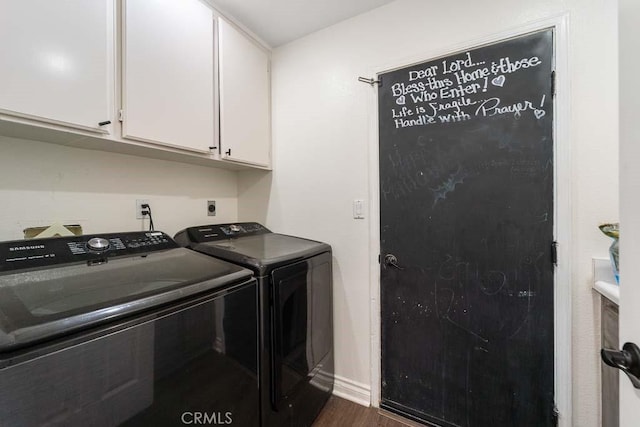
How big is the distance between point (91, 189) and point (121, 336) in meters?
1.07

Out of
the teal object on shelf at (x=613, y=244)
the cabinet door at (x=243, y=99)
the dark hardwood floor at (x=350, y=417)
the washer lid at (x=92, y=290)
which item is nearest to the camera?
the washer lid at (x=92, y=290)

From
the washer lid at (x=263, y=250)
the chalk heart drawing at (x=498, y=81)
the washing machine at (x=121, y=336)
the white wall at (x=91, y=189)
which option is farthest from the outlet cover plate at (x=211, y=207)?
the chalk heart drawing at (x=498, y=81)

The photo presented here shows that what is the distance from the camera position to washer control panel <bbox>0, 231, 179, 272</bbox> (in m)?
0.97

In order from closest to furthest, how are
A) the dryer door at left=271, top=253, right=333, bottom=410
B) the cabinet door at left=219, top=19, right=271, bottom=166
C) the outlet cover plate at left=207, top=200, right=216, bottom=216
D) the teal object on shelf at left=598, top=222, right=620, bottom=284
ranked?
the teal object on shelf at left=598, top=222, right=620, bottom=284 < the dryer door at left=271, top=253, right=333, bottom=410 < the cabinet door at left=219, top=19, right=271, bottom=166 < the outlet cover plate at left=207, top=200, right=216, bottom=216

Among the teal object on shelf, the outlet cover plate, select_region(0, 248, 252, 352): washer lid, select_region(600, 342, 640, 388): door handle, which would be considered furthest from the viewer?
the outlet cover plate

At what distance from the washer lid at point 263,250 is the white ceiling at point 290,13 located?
59.6 inches

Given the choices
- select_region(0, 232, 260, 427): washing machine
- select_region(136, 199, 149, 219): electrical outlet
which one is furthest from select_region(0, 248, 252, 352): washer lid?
select_region(136, 199, 149, 219): electrical outlet

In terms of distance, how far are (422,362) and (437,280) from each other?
1.69 feet

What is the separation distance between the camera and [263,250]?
1475 mm

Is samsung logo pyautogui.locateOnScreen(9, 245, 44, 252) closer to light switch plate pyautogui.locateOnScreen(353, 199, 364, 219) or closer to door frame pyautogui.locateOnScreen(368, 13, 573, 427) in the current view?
light switch plate pyautogui.locateOnScreen(353, 199, 364, 219)

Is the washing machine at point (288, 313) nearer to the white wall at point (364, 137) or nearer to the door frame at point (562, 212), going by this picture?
the white wall at point (364, 137)

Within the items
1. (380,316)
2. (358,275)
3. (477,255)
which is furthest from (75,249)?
(477,255)

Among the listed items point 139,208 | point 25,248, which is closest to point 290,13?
point 139,208

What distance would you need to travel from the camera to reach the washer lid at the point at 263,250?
49.9 inches
